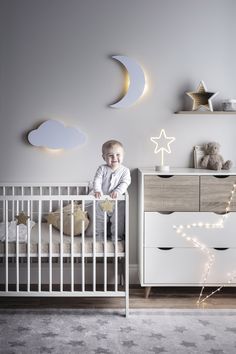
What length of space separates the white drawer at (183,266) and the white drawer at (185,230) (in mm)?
51

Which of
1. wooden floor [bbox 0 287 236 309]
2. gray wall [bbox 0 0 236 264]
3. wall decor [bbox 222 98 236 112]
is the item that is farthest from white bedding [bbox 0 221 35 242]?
wall decor [bbox 222 98 236 112]

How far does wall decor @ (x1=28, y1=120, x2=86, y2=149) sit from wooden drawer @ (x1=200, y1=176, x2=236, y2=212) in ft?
3.05

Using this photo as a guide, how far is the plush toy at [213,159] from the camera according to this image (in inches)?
143

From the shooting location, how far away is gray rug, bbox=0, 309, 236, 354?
268 centimetres

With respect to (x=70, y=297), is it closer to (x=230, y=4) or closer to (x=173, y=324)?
(x=173, y=324)

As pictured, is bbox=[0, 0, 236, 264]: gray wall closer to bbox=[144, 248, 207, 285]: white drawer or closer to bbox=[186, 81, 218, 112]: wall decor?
bbox=[186, 81, 218, 112]: wall decor

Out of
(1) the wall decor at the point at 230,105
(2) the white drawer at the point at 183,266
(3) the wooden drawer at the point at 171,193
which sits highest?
(1) the wall decor at the point at 230,105

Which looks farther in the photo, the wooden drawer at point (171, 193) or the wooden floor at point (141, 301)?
the wooden drawer at point (171, 193)

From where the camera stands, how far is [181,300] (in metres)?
3.49

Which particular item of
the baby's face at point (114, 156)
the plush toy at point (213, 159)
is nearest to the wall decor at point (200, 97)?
the plush toy at point (213, 159)

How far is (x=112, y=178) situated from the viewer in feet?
11.5

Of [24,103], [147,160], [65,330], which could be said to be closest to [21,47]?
[24,103]

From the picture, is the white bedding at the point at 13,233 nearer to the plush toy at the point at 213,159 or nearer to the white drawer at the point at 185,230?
the white drawer at the point at 185,230

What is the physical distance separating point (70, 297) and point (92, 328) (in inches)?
22.9
